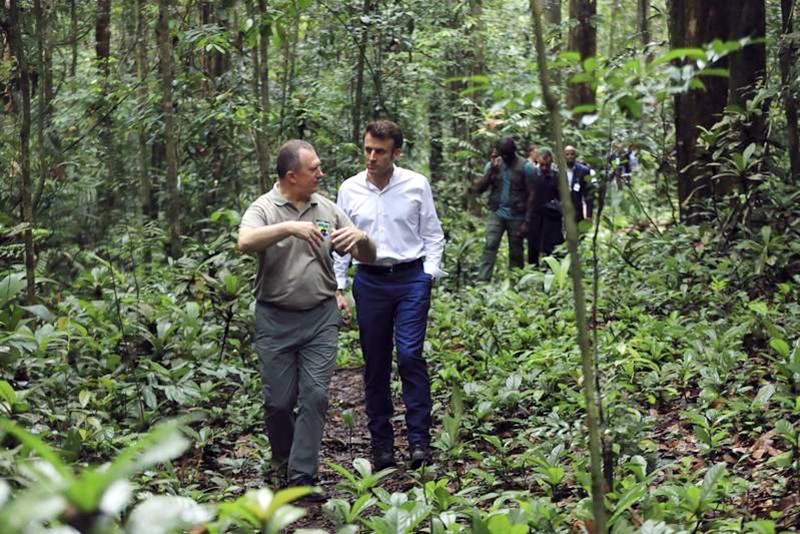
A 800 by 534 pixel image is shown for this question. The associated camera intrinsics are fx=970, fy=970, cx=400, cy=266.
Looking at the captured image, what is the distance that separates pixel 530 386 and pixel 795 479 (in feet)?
9.13

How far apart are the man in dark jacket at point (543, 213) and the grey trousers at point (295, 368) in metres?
7.58

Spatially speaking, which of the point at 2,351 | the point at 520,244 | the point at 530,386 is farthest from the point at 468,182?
the point at 2,351

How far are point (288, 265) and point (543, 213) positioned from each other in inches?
316

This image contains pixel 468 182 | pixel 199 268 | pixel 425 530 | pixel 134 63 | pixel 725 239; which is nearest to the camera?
pixel 425 530

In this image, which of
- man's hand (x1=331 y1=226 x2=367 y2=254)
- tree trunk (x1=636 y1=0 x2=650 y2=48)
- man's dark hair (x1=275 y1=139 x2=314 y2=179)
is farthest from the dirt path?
tree trunk (x1=636 y1=0 x2=650 y2=48)

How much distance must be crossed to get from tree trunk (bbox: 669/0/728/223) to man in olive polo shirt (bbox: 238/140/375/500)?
5896 millimetres

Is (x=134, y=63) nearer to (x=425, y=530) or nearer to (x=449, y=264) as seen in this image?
(x=449, y=264)

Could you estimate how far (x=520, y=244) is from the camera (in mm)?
13406

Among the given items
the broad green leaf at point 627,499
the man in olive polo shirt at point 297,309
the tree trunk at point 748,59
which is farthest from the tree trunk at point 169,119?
the broad green leaf at point 627,499

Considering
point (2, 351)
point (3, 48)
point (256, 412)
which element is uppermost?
point (3, 48)

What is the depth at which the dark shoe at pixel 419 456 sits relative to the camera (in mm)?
5969

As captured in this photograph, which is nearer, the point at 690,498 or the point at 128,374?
A: the point at 690,498

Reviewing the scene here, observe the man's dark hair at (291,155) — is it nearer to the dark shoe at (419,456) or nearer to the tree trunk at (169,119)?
the dark shoe at (419,456)

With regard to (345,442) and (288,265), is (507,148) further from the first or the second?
(288,265)
